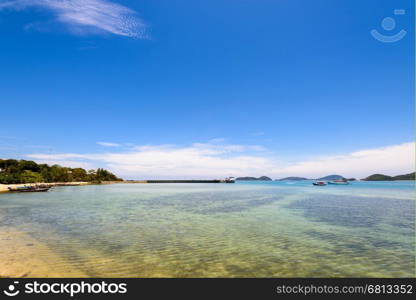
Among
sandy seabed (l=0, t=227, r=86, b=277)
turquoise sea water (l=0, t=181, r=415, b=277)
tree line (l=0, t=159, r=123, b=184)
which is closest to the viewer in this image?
sandy seabed (l=0, t=227, r=86, b=277)

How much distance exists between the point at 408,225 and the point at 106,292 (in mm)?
29986

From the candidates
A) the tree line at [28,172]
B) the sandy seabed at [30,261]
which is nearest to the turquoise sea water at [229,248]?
the sandy seabed at [30,261]

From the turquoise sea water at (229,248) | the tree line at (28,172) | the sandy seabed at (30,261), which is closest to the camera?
the sandy seabed at (30,261)

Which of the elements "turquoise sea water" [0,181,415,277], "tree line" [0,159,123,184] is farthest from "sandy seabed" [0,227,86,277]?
"tree line" [0,159,123,184]

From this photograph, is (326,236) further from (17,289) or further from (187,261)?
(17,289)

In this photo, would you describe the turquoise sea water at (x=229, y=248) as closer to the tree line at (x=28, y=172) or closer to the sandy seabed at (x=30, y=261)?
the sandy seabed at (x=30, y=261)

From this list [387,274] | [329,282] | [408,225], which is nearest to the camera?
[329,282]

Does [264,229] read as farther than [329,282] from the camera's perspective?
Yes

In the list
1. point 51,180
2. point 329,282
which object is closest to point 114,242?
point 329,282

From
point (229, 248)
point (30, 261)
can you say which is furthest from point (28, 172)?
point (229, 248)

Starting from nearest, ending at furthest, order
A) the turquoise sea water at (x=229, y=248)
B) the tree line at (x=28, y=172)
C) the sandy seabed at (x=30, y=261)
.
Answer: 1. the sandy seabed at (x=30, y=261)
2. the turquoise sea water at (x=229, y=248)
3. the tree line at (x=28, y=172)

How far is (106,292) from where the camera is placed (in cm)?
848

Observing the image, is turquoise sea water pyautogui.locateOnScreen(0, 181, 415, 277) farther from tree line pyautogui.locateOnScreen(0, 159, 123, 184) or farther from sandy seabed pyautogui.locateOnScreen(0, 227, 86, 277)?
tree line pyautogui.locateOnScreen(0, 159, 123, 184)

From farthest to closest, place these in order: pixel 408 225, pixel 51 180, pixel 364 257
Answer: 1. pixel 51 180
2. pixel 408 225
3. pixel 364 257
